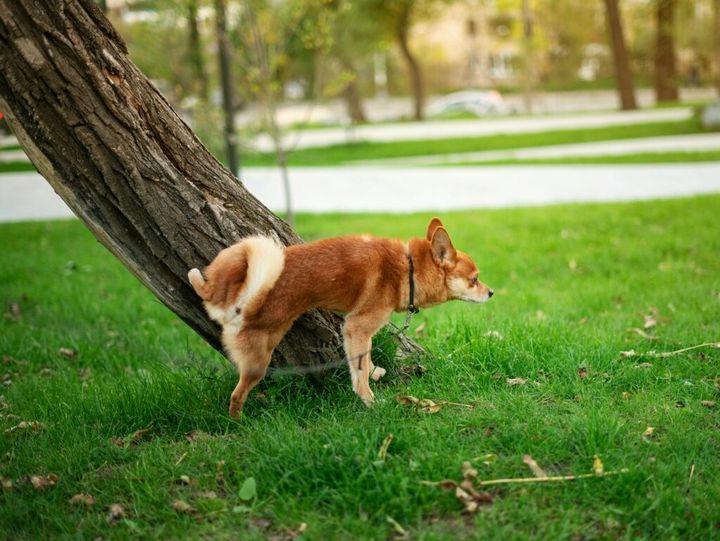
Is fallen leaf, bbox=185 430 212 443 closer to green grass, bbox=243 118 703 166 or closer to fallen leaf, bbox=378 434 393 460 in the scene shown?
fallen leaf, bbox=378 434 393 460

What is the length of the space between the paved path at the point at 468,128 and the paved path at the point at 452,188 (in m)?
8.55

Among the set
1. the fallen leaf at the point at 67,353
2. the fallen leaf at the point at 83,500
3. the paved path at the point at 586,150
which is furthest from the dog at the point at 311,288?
the paved path at the point at 586,150

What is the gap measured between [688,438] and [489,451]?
38.2 inches

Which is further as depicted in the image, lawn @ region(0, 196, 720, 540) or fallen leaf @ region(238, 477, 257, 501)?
fallen leaf @ region(238, 477, 257, 501)

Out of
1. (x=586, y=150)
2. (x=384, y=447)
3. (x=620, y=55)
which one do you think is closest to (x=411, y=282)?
(x=384, y=447)

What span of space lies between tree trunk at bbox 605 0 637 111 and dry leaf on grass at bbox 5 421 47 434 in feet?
97.2

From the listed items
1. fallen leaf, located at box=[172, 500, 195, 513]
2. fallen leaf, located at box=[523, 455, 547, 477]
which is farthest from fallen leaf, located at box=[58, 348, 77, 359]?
fallen leaf, located at box=[523, 455, 547, 477]

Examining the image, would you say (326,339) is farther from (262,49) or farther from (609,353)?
(262,49)

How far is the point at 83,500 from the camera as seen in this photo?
3596mm

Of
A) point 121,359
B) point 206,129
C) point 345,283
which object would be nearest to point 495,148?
point 206,129

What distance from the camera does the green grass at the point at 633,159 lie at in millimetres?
16327

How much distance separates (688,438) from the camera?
12.5 ft

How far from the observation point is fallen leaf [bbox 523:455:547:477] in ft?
11.5

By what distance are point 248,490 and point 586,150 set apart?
17.7 m
